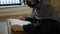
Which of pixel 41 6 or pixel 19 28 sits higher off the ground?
pixel 41 6

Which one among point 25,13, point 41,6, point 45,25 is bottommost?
point 25,13

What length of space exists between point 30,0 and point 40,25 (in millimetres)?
560

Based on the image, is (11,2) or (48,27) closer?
(48,27)

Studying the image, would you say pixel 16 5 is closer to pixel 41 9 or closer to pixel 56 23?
pixel 41 9

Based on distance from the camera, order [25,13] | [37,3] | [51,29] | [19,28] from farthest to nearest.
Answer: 1. [25,13]
2. [37,3]
3. [19,28]
4. [51,29]

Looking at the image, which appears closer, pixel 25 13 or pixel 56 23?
pixel 56 23

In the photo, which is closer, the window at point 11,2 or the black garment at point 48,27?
the black garment at point 48,27

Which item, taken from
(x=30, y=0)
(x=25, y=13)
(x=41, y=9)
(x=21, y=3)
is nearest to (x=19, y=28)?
(x=41, y=9)

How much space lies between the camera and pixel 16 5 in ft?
11.9

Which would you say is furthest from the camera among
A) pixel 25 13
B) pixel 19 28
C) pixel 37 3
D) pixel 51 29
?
pixel 25 13

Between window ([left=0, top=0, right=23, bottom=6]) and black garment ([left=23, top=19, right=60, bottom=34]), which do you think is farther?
window ([left=0, top=0, right=23, bottom=6])

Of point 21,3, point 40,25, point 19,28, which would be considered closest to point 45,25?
point 40,25

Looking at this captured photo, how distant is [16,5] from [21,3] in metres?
0.15

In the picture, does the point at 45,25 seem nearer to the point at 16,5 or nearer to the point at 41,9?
the point at 41,9
